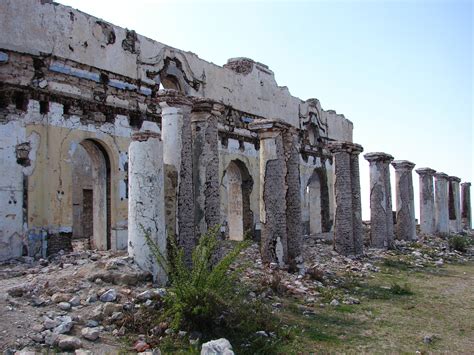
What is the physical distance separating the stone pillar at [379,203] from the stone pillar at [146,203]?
942 cm

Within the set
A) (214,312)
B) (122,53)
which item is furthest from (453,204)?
(214,312)

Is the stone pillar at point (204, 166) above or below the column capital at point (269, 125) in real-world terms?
below

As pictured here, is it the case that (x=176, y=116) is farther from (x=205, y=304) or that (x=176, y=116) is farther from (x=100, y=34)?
(x=100, y=34)

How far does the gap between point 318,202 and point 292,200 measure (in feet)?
34.2

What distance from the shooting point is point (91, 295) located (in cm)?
615

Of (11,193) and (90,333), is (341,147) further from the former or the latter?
(90,333)

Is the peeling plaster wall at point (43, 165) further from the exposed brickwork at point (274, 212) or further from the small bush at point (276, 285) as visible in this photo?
the small bush at point (276, 285)

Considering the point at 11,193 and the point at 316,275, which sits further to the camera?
the point at 11,193

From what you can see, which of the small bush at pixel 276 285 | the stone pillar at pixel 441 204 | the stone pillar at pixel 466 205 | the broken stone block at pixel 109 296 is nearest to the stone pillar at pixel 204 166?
the small bush at pixel 276 285

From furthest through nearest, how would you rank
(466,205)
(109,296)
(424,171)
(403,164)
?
(466,205), (424,171), (403,164), (109,296)

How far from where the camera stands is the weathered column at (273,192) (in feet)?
33.9

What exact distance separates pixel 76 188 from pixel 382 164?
11040mm

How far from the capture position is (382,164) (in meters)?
15.4

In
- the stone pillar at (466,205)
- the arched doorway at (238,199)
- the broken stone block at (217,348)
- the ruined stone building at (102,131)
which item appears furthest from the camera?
the stone pillar at (466,205)
